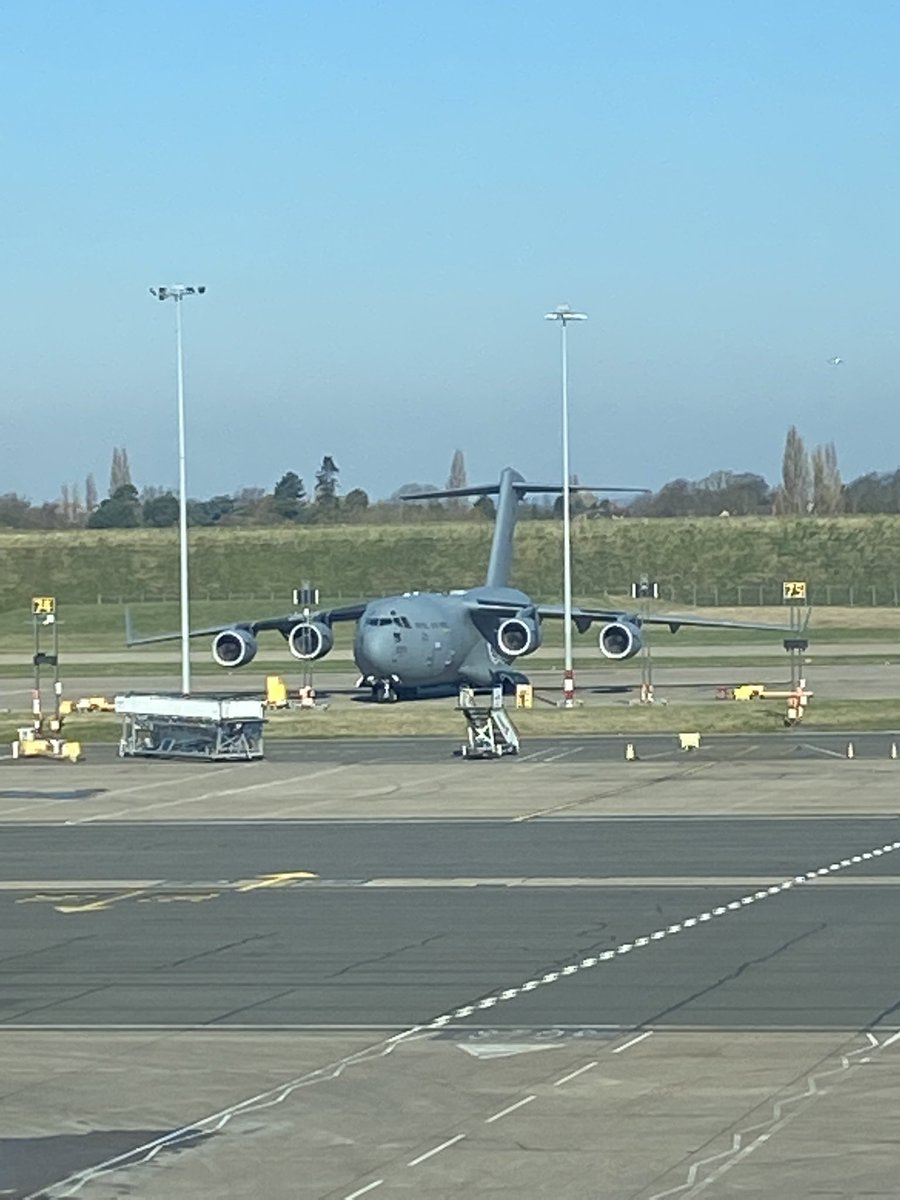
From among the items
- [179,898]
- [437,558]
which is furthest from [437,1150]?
[437,558]

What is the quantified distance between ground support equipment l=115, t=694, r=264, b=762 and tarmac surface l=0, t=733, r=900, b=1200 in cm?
1070

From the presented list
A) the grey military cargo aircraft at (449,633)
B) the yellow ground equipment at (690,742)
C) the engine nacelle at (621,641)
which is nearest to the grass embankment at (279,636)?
the grey military cargo aircraft at (449,633)

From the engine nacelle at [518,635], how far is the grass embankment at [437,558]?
80407 millimetres

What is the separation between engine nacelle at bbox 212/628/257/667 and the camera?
241 ft

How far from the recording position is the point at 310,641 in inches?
2849

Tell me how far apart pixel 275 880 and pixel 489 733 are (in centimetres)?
2036

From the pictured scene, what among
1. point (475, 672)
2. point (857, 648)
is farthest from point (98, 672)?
point (857, 648)

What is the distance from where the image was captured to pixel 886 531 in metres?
160

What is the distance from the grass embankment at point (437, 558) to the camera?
155m

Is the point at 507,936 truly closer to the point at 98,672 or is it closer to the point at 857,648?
the point at 98,672

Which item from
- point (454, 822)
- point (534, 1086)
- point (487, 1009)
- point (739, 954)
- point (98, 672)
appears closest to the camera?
point (534, 1086)

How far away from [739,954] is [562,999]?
3.11 meters

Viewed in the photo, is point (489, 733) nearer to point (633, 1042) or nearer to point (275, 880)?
point (275, 880)

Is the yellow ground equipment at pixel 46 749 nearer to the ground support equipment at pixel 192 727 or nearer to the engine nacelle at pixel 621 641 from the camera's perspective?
the ground support equipment at pixel 192 727
